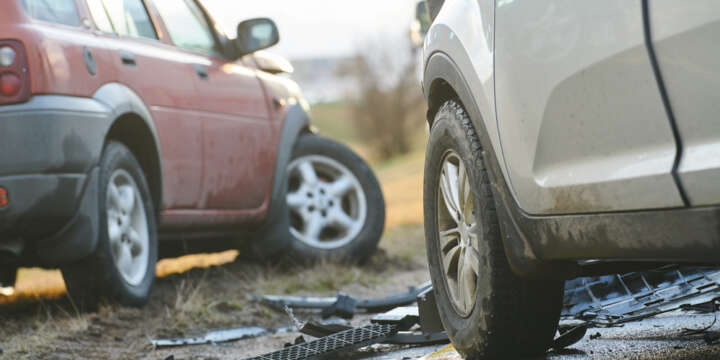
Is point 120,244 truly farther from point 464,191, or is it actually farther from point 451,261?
point 464,191

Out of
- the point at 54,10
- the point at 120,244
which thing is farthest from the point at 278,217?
the point at 54,10

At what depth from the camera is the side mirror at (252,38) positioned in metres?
6.88

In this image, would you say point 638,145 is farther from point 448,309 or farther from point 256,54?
point 256,54

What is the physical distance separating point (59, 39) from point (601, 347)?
2732mm

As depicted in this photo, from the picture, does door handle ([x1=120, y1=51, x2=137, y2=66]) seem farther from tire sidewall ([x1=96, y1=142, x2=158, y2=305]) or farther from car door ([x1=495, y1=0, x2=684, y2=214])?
car door ([x1=495, y1=0, x2=684, y2=214])

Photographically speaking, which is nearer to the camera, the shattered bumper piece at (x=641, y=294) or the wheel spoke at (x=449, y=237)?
the wheel spoke at (x=449, y=237)

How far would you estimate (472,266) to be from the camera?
131 inches

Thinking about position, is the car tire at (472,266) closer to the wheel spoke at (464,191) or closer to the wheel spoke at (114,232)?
the wheel spoke at (464,191)

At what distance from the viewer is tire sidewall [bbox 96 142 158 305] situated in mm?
5082

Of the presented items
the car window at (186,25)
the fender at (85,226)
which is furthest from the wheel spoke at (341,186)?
the fender at (85,226)

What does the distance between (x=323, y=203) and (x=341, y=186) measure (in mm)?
208

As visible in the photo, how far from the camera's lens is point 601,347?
3.72 meters

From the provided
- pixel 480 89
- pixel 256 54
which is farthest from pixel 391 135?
pixel 480 89

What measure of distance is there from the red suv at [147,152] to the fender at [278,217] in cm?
1
